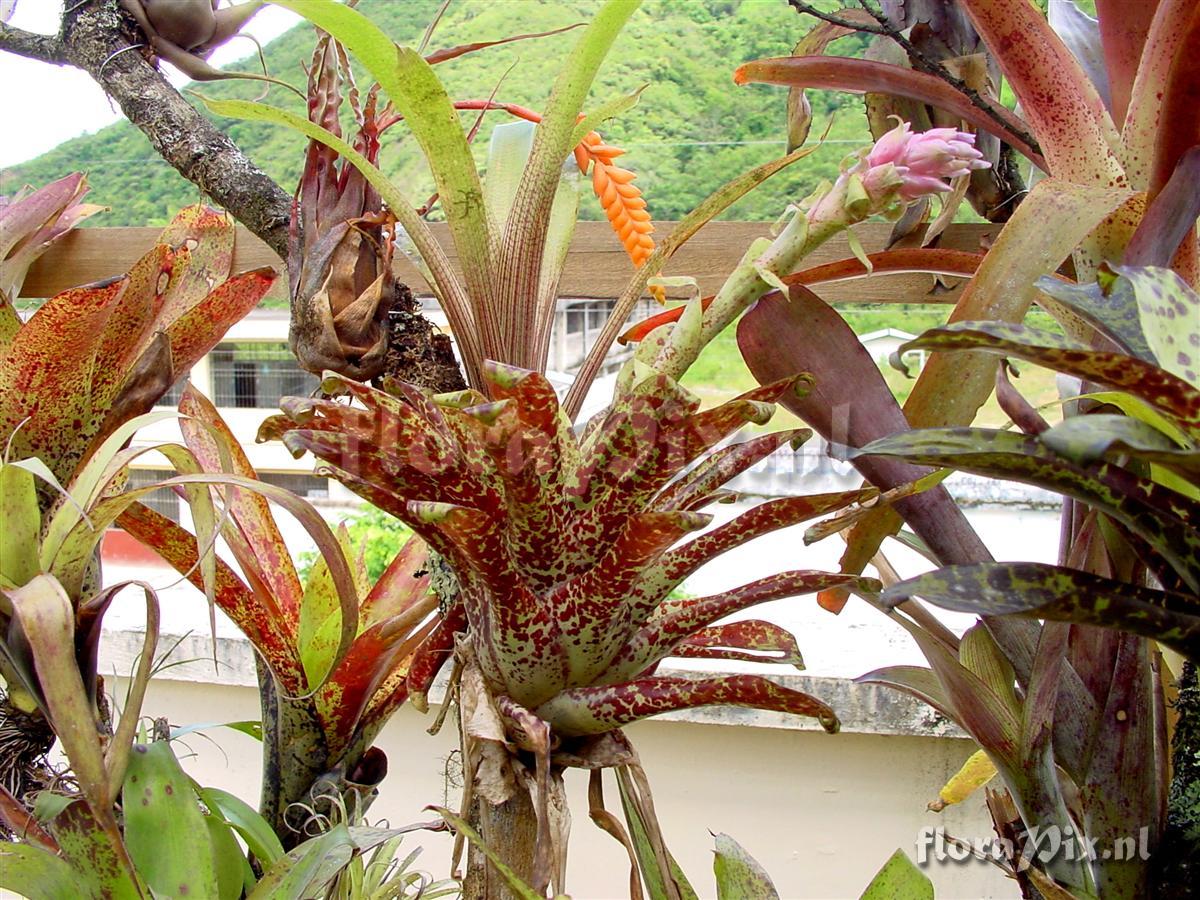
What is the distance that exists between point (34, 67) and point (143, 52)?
177mm

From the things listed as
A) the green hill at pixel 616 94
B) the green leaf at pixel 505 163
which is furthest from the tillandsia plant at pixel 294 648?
the green hill at pixel 616 94

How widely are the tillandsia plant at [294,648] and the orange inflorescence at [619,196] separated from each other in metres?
0.24

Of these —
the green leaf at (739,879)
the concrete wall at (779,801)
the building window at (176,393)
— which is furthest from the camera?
the concrete wall at (779,801)

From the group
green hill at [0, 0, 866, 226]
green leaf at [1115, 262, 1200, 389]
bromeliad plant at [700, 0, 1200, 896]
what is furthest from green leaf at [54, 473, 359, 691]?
green hill at [0, 0, 866, 226]

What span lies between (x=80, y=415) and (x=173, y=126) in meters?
0.19

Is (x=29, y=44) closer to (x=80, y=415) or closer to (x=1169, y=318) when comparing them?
(x=80, y=415)

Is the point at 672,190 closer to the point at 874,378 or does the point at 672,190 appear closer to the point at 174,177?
the point at 174,177

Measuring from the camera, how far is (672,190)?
4.89 metres

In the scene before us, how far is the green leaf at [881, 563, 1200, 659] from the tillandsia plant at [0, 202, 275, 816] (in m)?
0.33

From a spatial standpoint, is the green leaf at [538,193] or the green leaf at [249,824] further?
the green leaf at [249,824]

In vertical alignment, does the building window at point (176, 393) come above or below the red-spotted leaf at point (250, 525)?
above

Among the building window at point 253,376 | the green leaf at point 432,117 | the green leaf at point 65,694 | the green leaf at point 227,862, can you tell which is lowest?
the green leaf at point 227,862

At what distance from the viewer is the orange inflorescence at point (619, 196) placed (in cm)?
51

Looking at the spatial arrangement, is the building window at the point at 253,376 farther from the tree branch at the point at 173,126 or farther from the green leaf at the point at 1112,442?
the green leaf at the point at 1112,442
